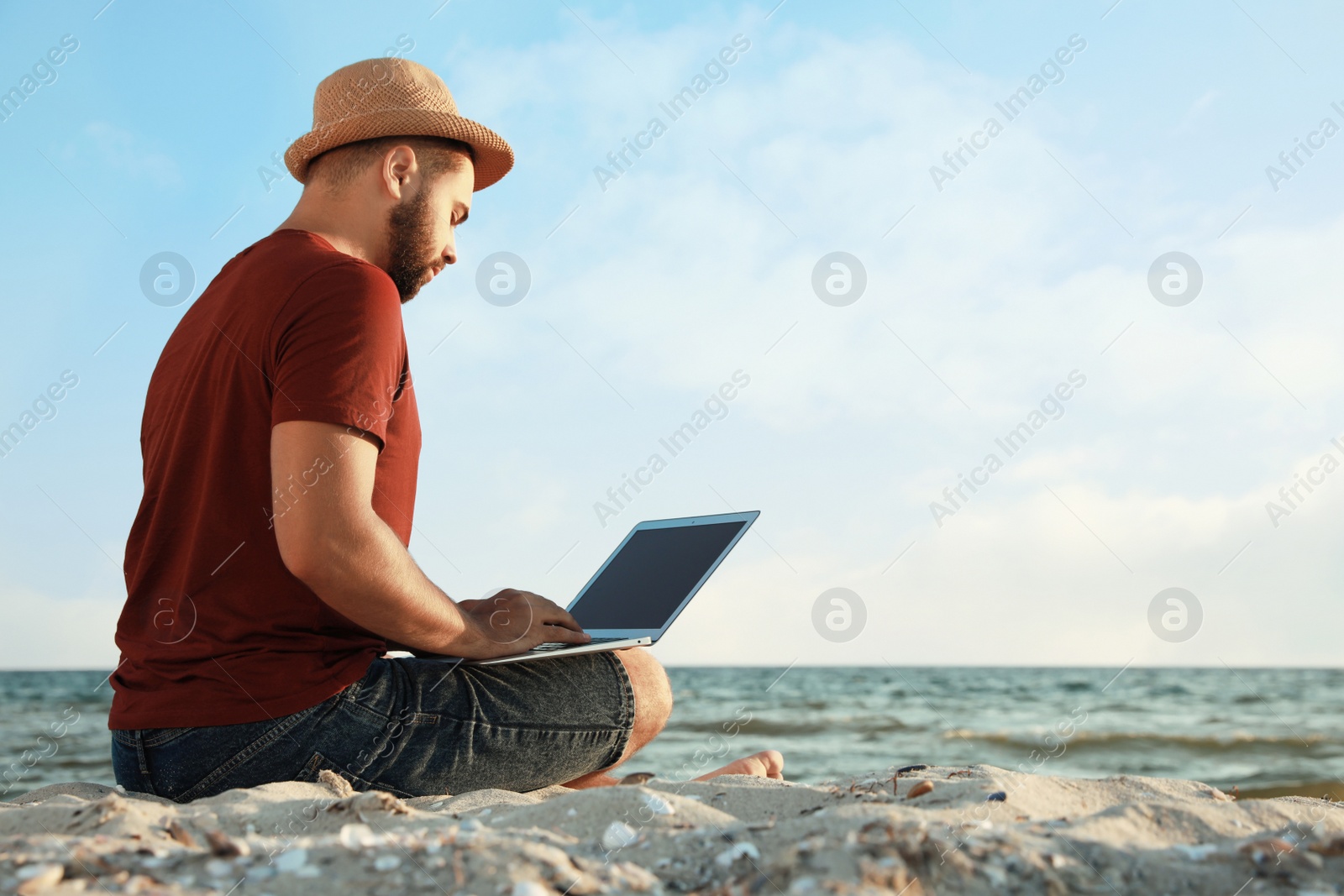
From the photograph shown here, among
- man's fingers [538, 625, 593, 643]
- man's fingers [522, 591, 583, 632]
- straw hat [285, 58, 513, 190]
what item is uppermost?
straw hat [285, 58, 513, 190]

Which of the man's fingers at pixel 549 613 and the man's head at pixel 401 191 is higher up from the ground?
the man's head at pixel 401 191

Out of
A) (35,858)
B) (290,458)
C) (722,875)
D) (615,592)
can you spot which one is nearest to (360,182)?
(290,458)

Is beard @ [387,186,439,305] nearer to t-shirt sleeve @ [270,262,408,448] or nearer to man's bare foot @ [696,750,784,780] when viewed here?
t-shirt sleeve @ [270,262,408,448]

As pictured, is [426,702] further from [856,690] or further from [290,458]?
[856,690]

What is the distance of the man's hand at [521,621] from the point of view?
2.48 metres

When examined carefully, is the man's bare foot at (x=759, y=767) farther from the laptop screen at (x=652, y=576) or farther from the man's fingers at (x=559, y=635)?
the man's fingers at (x=559, y=635)

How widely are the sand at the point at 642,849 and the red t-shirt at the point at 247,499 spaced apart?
0.30 m

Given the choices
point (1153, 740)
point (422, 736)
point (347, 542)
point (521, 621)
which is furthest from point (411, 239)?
point (1153, 740)

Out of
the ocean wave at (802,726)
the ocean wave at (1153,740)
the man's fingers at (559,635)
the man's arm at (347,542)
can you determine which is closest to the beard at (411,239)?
the man's arm at (347,542)

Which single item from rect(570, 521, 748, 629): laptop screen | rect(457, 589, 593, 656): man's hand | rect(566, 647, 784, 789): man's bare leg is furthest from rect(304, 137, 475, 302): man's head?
rect(566, 647, 784, 789): man's bare leg

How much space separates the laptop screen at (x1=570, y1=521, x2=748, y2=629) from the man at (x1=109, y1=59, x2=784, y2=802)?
315mm

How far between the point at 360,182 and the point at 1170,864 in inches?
93.9

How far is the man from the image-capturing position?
2.07 m

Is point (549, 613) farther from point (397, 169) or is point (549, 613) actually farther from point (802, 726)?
point (802, 726)
